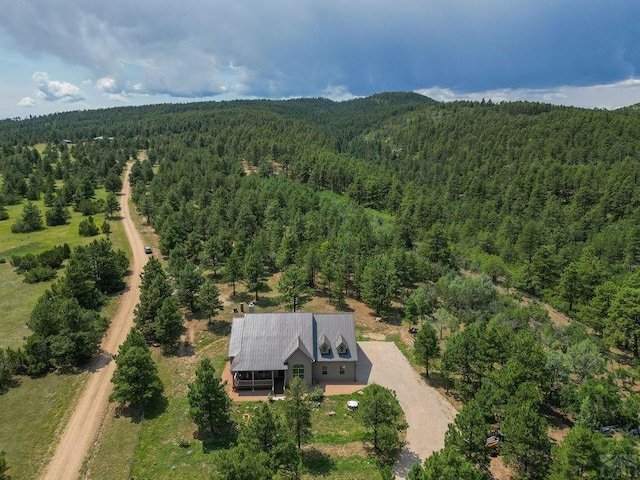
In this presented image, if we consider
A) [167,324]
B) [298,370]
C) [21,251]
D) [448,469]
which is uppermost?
[448,469]

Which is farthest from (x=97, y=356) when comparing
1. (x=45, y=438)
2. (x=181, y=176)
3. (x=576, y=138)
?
(x=576, y=138)

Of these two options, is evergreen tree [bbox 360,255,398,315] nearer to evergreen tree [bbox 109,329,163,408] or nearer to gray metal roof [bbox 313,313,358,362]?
gray metal roof [bbox 313,313,358,362]

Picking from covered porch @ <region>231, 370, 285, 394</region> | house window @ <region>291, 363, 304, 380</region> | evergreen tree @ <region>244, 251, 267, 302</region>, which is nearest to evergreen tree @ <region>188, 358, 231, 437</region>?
covered porch @ <region>231, 370, 285, 394</region>

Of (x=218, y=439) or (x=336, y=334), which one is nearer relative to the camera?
(x=218, y=439)

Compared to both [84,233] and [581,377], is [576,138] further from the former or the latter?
[84,233]

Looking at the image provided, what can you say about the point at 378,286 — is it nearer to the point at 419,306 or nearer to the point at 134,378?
the point at 419,306

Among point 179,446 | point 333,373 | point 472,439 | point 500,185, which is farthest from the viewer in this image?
point 500,185

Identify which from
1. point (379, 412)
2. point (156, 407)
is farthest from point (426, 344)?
point (156, 407)
